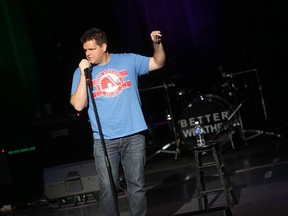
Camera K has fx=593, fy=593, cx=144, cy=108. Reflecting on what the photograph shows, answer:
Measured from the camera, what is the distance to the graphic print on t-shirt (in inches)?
207

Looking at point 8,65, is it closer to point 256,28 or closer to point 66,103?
point 66,103

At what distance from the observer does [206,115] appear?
976cm

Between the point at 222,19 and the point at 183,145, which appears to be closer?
the point at 183,145

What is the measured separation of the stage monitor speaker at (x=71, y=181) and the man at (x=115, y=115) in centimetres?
235

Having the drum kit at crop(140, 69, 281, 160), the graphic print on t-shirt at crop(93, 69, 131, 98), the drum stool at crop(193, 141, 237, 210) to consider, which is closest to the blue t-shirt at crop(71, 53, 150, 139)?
the graphic print on t-shirt at crop(93, 69, 131, 98)

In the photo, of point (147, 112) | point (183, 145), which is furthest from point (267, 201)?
point (147, 112)

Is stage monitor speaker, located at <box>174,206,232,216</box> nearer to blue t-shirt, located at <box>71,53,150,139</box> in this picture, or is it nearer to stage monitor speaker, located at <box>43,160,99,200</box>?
blue t-shirt, located at <box>71,53,150,139</box>

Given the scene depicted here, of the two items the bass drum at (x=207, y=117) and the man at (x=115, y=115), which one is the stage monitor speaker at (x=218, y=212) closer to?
the man at (x=115, y=115)

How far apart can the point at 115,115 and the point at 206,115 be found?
4698 millimetres

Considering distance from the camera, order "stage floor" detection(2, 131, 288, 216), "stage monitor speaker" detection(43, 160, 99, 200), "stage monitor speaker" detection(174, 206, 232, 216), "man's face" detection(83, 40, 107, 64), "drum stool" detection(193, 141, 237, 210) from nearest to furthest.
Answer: "stage monitor speaker" detection(174, 206, 232, 216) < "man's face" detection(83, 40, 107, 64) < "drum stool" detection(193, 141, 237, 210) < "stage floor" detection(2, 131, 288, 216) < "stage monitor speaker" detection(43, 160, 99, 200)

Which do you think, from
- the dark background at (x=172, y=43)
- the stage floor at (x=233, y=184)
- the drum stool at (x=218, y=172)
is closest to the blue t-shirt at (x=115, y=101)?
the drum stool at (x=218, y=172)

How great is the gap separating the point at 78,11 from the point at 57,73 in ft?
4.07

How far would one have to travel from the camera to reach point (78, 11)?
36.8ft

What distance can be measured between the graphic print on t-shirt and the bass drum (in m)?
4.53
